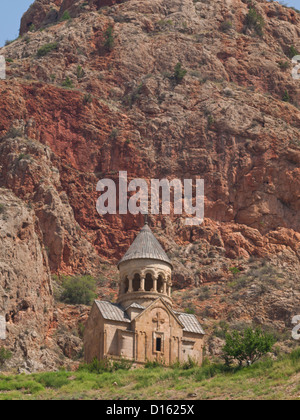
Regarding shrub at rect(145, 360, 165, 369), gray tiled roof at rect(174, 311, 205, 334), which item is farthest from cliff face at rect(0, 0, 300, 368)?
shrub at rect(145, 360, 165, 369)

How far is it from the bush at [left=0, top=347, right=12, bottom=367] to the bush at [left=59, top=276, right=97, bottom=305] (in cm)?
1235

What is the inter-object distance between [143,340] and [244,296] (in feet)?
70.0

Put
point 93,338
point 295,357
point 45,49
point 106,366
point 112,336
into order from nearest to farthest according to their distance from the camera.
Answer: point 295,357 → point 106,366 → point 112,336 → point 93,338 → point 45,49

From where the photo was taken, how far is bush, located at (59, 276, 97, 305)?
6556cm

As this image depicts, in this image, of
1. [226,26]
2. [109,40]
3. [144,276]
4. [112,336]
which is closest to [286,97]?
[226,26]

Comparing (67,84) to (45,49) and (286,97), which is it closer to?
(45,49)

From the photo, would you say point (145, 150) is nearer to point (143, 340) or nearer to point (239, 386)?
point (143, 340)

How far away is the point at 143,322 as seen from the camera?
48.0 meters

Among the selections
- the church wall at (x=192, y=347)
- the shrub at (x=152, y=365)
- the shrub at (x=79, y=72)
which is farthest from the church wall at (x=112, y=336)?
the shrub at (x=79, y=72)

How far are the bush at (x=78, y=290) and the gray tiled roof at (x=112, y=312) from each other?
638 inches

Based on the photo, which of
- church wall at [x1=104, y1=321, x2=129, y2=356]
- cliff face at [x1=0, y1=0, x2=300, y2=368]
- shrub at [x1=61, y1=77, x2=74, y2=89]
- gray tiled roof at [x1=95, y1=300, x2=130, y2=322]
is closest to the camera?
church wall at [x1=104, y1=321, x2=129, y2=356]

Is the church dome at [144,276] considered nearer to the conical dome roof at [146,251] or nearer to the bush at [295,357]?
the conical dome roof at [146,251]

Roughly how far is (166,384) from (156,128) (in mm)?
44111

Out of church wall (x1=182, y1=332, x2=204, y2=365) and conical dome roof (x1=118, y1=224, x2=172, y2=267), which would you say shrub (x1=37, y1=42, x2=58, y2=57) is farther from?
church wall (x1=182, y1=332, x2=204, y2=365)
